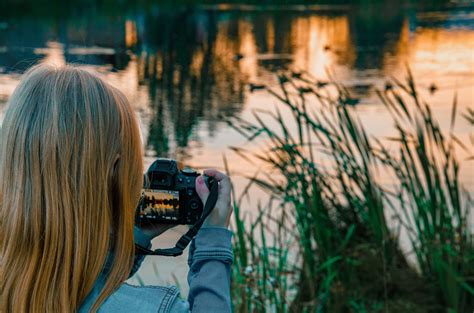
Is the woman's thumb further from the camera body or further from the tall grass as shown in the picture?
the tall grass

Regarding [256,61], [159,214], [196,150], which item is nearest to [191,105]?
[196,150]

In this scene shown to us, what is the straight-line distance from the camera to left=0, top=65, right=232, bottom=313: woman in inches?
43.4

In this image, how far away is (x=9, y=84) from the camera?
5.82 meters

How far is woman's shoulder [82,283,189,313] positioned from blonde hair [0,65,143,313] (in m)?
0.01

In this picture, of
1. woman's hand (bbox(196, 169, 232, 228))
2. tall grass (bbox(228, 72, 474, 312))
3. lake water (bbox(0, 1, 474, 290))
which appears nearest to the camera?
woman's hand (bbox(196, 169, 232, 228))

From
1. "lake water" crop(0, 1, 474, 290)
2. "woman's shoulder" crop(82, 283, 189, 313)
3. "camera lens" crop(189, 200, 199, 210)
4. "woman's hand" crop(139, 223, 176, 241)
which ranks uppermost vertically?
"camera lens" crop(189, 200, 199, 210)

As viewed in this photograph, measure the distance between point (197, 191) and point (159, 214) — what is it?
7 cm

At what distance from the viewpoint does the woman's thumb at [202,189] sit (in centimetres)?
130

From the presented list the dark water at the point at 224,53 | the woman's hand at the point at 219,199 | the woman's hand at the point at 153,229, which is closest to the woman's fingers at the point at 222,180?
the woman's hand at the point at 219,199

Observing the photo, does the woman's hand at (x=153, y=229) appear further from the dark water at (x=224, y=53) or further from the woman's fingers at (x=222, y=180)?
the dark water at (x=224, y=53)

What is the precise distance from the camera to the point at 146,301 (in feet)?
3.69

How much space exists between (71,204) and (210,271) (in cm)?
20

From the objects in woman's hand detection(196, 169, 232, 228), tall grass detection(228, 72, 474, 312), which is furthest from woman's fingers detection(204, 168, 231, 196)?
tall grass detection(228, 72, 474, 312)

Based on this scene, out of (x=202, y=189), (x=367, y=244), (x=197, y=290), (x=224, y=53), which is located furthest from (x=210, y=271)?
(x=224, y=53)
